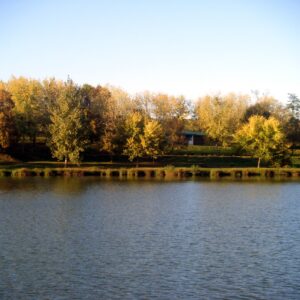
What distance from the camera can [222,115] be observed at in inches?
4744

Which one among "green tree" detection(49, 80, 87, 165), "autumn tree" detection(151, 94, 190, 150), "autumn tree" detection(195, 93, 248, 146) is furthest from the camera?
"autumn tree" detection(195, 93, 248, 146)

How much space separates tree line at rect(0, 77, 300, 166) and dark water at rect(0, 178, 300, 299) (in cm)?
2947

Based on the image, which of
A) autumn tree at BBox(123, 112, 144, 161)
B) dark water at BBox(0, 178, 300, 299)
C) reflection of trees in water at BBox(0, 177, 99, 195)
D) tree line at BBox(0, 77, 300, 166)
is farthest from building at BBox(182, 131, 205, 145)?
dark water at BBox(0, 178, 300, 299)

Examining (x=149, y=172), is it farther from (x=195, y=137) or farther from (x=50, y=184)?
(x=195, y=137)

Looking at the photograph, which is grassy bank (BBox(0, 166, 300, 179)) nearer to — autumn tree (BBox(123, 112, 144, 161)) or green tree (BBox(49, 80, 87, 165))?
green tree (BBox(49, 80, 87, 165))

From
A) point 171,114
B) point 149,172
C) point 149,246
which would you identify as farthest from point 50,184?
point 171,114

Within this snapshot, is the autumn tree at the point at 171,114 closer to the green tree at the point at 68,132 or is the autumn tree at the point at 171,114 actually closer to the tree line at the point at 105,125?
the tree line at the point at 105,125

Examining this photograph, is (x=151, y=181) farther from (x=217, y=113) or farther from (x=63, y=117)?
(x=217, y=113)

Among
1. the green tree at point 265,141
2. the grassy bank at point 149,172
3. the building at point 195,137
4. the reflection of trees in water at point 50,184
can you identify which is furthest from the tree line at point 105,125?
the reflection of trees in water at point 50,184

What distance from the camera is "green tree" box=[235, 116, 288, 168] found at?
269 feet

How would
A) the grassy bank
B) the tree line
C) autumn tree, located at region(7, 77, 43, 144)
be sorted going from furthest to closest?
autumn tree, located at region(7, 77, 43, 144), the tree line, the grassy bank

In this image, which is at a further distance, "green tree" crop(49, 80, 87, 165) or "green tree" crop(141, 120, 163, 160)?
"green tree" crop(141, 120, 163, 160)

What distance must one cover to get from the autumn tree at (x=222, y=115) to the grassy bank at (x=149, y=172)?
123 ft

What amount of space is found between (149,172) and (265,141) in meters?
21.8
